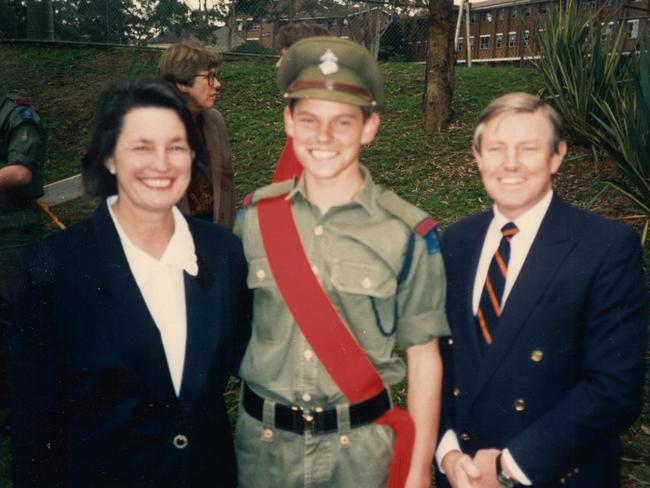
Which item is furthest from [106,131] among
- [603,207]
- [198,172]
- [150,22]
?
[150,22]

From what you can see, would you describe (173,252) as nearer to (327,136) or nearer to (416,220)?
(327,136)

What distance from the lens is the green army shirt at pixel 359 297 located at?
200 centimetres

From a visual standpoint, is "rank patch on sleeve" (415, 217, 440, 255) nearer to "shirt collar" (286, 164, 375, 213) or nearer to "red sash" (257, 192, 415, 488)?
"shirt collar" (286, 164, 375, 213)

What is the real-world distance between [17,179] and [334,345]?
100 inches

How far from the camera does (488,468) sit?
6.48 feet

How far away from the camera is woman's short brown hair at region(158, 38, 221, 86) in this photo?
3840 mm

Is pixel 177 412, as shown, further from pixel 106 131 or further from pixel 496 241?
pixel 496 241

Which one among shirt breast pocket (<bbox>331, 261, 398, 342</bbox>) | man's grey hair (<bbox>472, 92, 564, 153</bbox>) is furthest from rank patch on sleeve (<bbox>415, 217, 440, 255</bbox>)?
man's grey hair (<bbox>472, 92, 564, 153</bbox>)

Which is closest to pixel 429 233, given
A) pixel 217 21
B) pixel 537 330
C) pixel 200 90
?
pixel 537 330

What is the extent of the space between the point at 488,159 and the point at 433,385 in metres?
0.79

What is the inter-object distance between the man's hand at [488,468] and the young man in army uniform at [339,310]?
0.55 ft

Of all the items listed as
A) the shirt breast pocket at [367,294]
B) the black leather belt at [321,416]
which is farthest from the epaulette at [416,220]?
the black leather belt at [321,416]

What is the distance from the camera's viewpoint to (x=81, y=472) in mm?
1916

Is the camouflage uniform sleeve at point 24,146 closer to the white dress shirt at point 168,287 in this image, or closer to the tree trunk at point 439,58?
the white dress shirt at point 168,287
